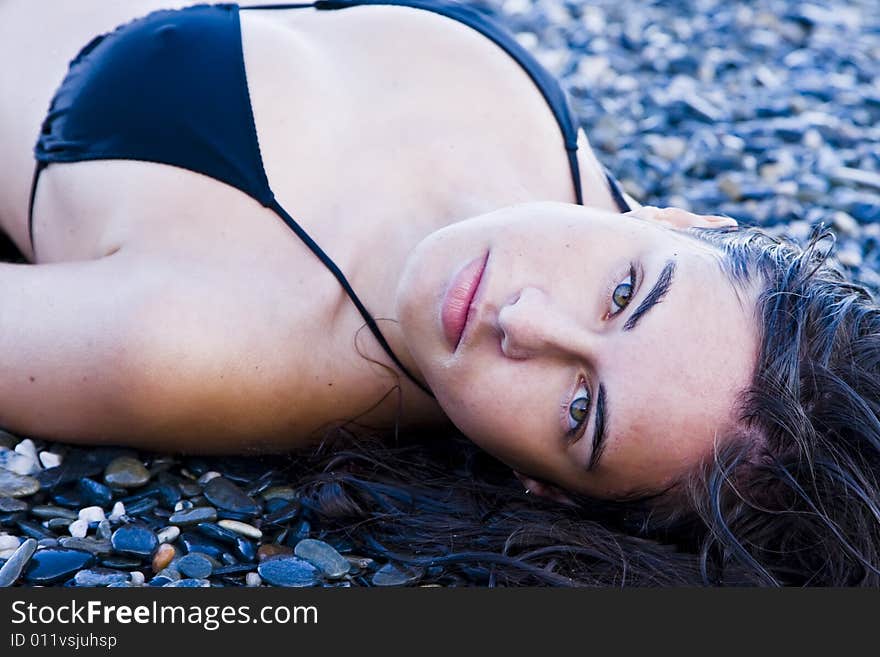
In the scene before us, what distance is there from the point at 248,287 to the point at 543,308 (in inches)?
34.0

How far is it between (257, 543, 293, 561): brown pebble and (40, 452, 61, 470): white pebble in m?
0.64

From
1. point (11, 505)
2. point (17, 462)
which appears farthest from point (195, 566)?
point (17, 462)

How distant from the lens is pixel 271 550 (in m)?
2.97

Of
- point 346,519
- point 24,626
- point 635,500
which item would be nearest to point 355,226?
point 346,519

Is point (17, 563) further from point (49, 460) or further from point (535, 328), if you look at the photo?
point (535, 328)

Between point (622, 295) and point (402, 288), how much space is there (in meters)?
0.56

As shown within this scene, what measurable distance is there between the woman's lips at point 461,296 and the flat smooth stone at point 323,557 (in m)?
0.66

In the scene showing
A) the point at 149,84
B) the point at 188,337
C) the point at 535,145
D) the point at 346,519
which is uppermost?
the point at 149,84

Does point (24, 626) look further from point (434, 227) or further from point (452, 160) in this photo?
point (452, 160)

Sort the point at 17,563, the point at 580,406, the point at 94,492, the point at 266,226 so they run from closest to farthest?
1. the point at 17,563
2. the point at 580,406
3. the point at 94,492
4. the point at 266,226

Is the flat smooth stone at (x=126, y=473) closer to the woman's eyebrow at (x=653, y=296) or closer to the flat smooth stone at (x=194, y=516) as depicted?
the flat smooth stone at (x=194, y=516)

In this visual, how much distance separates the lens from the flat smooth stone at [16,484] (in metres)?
2.99

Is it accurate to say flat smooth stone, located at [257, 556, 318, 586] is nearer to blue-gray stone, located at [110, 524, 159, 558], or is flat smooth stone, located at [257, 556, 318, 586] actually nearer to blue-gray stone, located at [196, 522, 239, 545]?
blue-gray stone, located at [196, 522, 239, 545]

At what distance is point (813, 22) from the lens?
6746 mm
